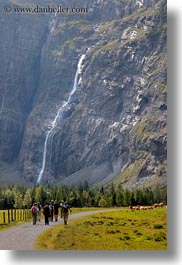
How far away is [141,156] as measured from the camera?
19844mm

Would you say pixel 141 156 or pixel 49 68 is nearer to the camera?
pixel 49 68

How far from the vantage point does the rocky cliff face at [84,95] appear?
50.4ft

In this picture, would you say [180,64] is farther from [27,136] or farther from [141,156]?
[141,156]

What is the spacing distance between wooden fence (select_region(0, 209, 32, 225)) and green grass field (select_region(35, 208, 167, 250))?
0.74 m

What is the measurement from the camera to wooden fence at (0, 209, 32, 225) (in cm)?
1362

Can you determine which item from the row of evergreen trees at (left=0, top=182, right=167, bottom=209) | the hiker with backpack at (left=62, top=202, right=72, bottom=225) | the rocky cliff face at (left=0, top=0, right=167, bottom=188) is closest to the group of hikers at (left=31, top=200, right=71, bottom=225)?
the hiker with backpack at (left=62, top=202, right=72, bottom=225)

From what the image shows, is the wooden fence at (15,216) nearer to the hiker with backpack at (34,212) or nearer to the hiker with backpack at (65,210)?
the hiker with backpack at (34,212)

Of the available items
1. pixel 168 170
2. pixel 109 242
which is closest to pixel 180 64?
pixel 168 170

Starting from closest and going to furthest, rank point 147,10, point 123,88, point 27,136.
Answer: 1. point 147,10
2. point 27,136
3. point 123,88

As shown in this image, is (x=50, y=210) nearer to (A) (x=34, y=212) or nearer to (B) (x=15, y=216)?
(A) (x=34, y=212)

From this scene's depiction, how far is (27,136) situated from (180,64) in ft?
17.6

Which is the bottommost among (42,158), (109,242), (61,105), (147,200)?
(109,242)

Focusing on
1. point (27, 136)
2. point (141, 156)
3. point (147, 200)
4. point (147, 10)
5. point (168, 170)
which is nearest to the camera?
point (168, 170)

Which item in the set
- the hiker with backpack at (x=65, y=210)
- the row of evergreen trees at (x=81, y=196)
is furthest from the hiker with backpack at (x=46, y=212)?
the hiker with backpack at (x=65, y=210)
